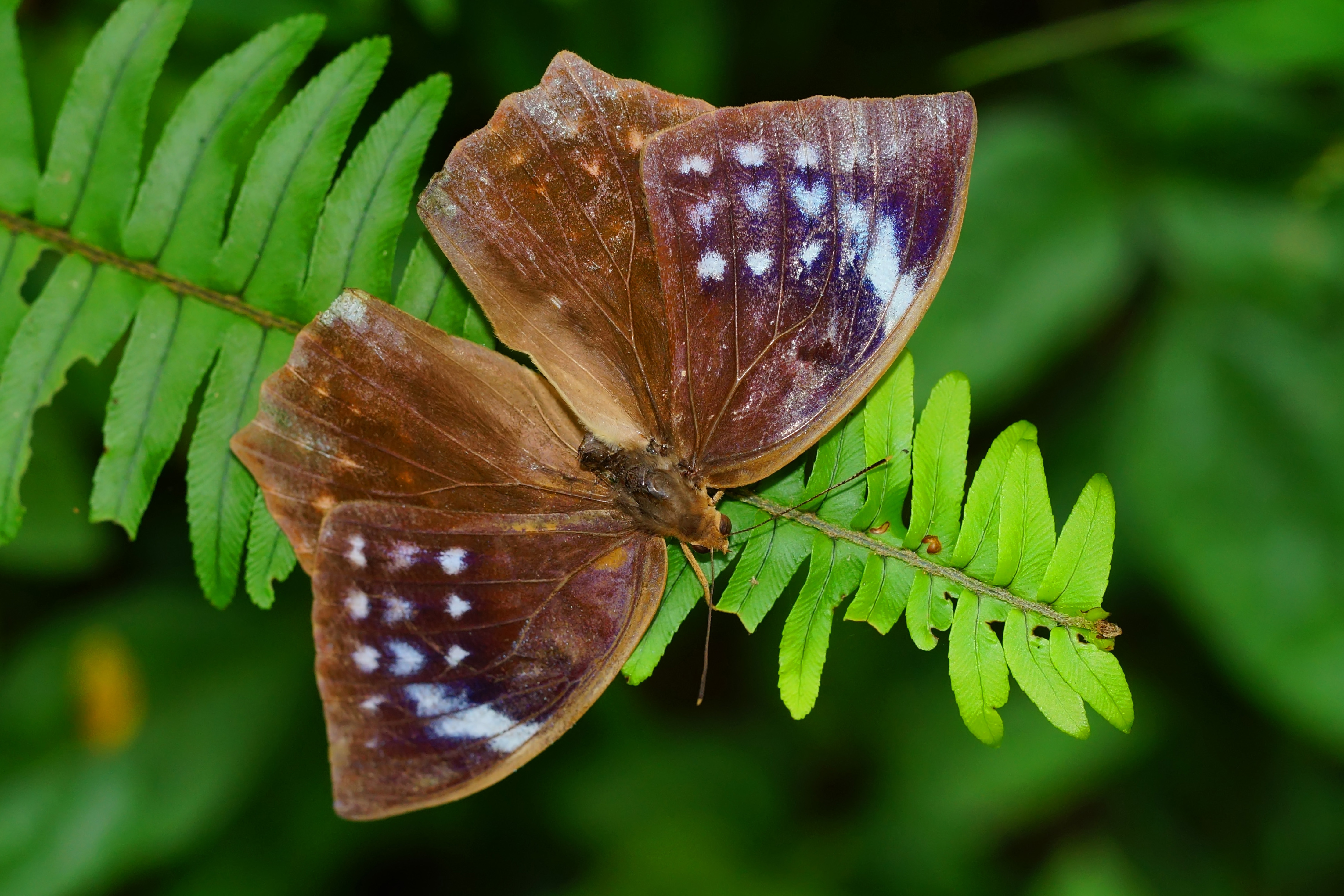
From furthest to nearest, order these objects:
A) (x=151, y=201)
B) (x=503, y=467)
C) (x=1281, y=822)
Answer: (x=1281, y=822)
(x=151, y=201)
(x=503, y=467)

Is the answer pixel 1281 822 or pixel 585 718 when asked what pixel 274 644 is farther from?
pixel 1281 822

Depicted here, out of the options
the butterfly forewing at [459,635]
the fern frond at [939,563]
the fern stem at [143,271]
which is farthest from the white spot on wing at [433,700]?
the fern stem at [143,271]

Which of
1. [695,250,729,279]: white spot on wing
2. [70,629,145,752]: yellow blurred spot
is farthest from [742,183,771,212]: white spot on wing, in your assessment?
[70,629,145,752]: yellow blurred spot

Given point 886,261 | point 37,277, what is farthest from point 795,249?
point 37,277

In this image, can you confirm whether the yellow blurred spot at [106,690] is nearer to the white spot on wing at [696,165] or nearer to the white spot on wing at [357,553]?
the white spot on wing at [357,553]

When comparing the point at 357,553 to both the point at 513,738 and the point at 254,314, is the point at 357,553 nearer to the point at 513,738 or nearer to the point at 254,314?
the point at 513,738

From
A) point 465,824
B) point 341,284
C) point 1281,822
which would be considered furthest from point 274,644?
point 1281,822
